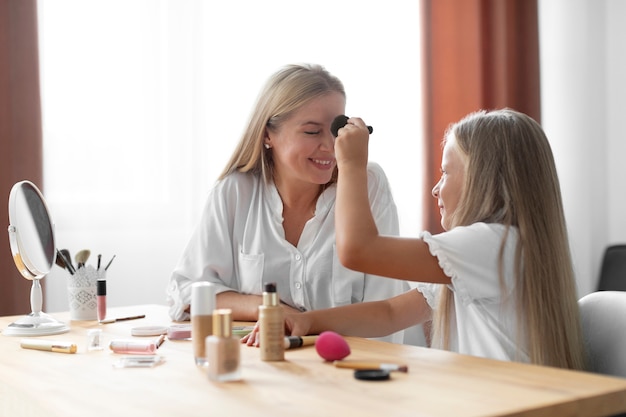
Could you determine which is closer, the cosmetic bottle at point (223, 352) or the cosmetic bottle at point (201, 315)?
the cosmetic bottle at point (223, 352)

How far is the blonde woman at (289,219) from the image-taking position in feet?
6.69

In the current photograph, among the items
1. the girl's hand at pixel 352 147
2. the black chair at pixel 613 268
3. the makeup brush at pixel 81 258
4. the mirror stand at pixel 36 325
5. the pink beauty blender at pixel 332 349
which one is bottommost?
the black chair at pixel 613 268

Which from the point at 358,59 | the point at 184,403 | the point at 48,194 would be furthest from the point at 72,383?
the point at 358,59

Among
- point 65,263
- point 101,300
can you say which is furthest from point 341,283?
point 65,263

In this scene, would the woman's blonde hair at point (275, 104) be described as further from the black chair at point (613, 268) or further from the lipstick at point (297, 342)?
the black chair at point (613, 268)

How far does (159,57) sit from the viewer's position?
3.02 m

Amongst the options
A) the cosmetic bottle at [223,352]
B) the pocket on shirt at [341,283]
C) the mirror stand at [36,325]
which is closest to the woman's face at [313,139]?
the pocket on shirt at [341,283]

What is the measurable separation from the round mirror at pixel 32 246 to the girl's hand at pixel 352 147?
75cm

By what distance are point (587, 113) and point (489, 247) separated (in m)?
2.58

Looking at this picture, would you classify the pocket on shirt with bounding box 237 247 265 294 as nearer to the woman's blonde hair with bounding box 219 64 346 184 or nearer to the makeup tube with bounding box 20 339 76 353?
the woman's blonde hair with bounding box 219 64 346 184

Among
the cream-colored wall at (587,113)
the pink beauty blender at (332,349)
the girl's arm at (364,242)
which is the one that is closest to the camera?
the pink beauty blender at (332,349)

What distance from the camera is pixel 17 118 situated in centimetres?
271

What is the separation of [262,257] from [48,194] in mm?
1071

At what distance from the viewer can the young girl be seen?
144cm
